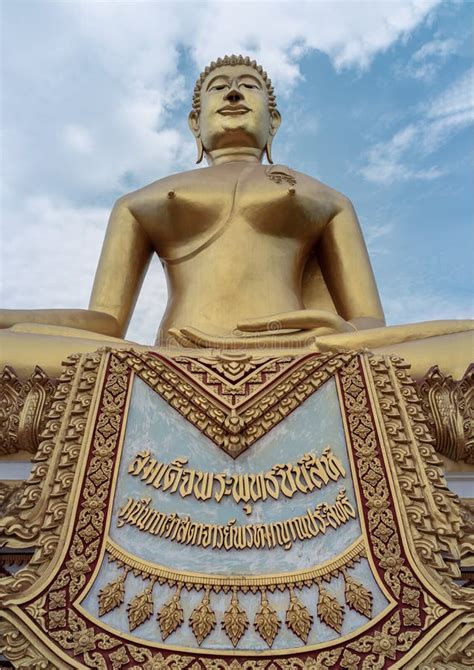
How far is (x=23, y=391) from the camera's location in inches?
107

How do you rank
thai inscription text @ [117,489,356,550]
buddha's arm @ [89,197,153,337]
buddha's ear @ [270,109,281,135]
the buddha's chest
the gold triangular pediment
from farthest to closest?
buddha's ear @ [270,109,281,135], the buddha's chest, buddha's arm @ [89,197,153,337], the gold triangular pediment, thai inscription text @ [117,489,356,550]

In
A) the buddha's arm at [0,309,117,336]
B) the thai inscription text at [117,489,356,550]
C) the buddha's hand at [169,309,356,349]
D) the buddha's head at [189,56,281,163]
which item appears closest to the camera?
the thai inscription text at [117,489,356,550]

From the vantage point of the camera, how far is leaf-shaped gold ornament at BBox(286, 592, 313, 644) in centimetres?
182

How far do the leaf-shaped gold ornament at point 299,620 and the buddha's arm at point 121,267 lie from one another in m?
2.16

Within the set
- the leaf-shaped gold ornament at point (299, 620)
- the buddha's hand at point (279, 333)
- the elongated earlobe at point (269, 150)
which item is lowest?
the leaf-shaped gold ornament at point (299, 620)

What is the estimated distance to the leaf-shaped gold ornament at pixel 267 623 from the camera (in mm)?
1816

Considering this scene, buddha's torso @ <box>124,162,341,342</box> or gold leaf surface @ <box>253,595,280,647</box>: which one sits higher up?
buddha's torso @ <box>124,162,341,342</box>

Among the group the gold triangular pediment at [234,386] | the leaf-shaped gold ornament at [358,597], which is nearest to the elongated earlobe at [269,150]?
the gold triangular pediment at [234,386]

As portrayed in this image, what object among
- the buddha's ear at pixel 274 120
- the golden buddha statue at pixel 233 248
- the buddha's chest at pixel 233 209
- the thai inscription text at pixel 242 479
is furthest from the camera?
the buddha's ear at pixel 274 120

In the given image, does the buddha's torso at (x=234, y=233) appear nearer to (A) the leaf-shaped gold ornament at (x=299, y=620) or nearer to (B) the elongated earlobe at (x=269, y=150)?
(B) the elongated earlobe at (x=269, y=150)

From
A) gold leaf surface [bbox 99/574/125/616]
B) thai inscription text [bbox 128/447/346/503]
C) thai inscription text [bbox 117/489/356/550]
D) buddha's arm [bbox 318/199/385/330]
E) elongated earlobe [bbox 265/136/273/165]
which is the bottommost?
gold leaf surface [bbox 99/574/125/616]

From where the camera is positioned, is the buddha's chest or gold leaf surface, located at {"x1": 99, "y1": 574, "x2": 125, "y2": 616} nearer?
gold leaf surface, located at {"x1": 99, "y1": 574, "x2": 125, "y2": 616}

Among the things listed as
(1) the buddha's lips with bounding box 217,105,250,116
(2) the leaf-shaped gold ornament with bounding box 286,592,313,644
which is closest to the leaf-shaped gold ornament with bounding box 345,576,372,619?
(2) the leaf-shaped gold ornament with bounding box 286,592,313,644

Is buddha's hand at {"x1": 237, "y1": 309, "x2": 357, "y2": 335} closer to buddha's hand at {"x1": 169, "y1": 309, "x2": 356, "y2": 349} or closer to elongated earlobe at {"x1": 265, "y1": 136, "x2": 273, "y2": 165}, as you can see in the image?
buddha's hand at {"x1": 169, "y1": 309, "x2": 356, "y2": 349}
